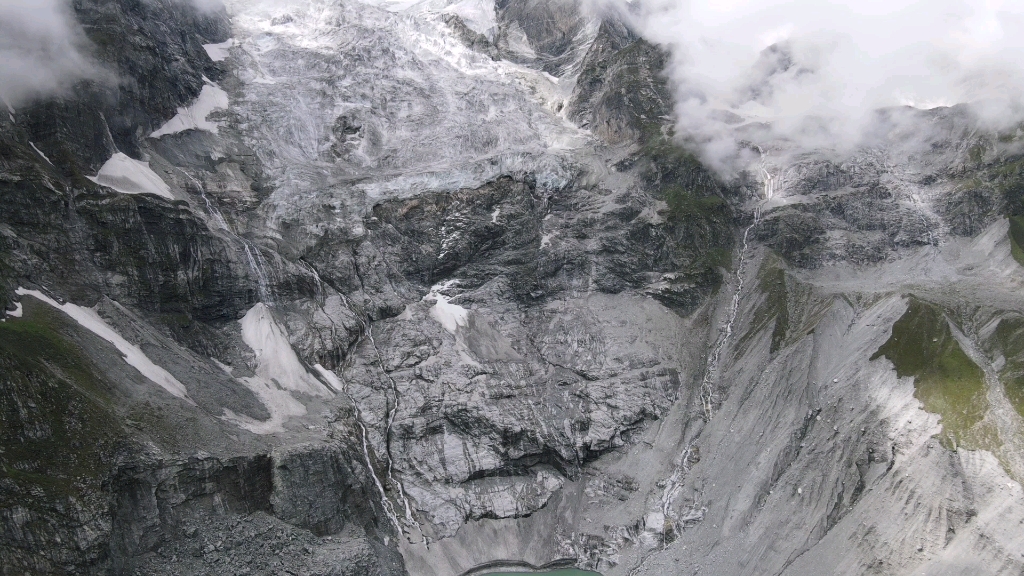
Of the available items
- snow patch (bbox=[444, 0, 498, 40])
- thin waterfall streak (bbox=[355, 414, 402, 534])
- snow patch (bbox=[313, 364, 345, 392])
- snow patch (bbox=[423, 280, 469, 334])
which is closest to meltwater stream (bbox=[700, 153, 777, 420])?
snow patch (bbox=[423, 280, 469, 334])

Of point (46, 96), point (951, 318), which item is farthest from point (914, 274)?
point (46, 96)

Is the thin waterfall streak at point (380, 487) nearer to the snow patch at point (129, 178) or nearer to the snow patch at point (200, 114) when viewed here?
the snow patch at point (129, 178)

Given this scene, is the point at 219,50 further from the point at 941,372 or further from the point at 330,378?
the point at 941,372

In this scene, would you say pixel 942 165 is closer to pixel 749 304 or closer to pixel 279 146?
pixel 749 304

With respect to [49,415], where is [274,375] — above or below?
below

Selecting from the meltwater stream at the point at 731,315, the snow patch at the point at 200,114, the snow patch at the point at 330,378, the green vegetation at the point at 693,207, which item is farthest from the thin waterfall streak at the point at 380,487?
the green vegetation at the point at 693,207

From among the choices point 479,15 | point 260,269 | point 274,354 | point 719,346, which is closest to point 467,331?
point 274,354

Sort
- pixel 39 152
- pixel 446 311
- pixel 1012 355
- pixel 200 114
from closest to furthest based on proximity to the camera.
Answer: pixel 39 152, pixel 1012 355, pixel 446 311, pixel 200 114
